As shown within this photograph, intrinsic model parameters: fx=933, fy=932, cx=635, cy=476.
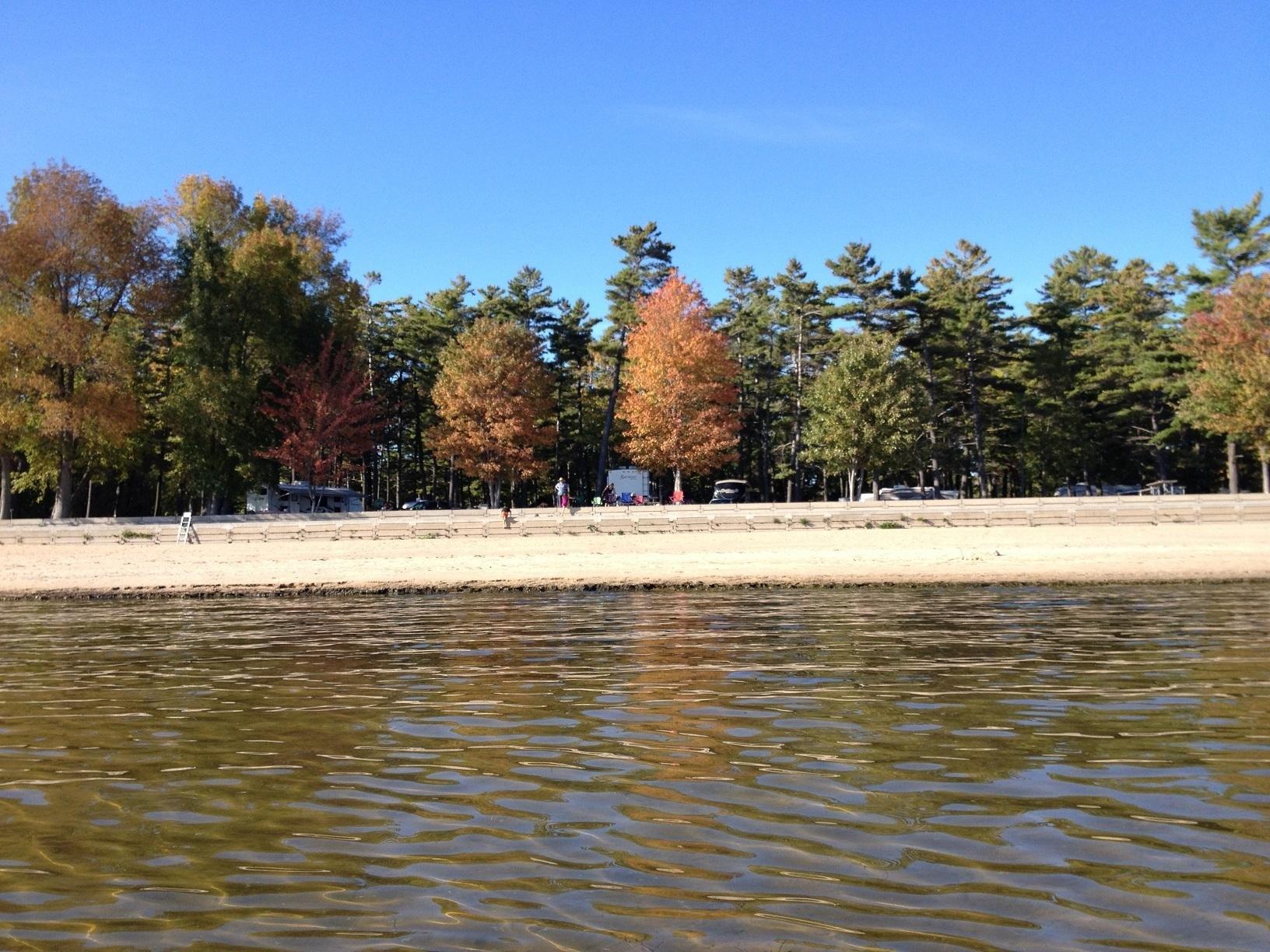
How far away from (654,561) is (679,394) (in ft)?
96.1

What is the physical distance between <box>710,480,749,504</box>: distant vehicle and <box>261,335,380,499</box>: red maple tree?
2169 centimetres

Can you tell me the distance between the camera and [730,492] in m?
61.0

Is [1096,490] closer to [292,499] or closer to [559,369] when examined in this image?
[559,369]

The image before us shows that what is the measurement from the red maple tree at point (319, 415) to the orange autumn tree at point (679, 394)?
15973mm

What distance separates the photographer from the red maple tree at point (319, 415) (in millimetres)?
49094

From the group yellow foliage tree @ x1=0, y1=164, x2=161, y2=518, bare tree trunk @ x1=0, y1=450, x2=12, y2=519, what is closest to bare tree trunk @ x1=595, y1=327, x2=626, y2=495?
yellow foliage tree @ x1=0, y1=164, x2=161, y2=518

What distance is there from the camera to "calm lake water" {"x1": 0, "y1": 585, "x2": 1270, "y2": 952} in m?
4.05

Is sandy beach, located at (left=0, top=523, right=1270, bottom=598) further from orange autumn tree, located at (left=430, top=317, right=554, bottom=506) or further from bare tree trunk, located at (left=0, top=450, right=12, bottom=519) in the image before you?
orange autumn tree, located at (left=430, top=317, right=554, bottom=506)

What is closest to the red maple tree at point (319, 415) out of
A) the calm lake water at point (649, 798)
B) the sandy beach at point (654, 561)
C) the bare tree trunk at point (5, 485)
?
the bare tree trunk at point (5, 485)

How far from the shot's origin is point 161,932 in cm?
403

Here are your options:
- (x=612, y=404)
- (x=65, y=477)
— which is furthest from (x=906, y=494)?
(x=65, y=477)

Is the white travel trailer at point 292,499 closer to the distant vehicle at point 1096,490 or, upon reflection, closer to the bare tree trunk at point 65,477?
the bare tree trunk at point 65,477

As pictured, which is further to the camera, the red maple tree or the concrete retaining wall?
the red maple tree

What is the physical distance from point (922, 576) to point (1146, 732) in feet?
51.0
